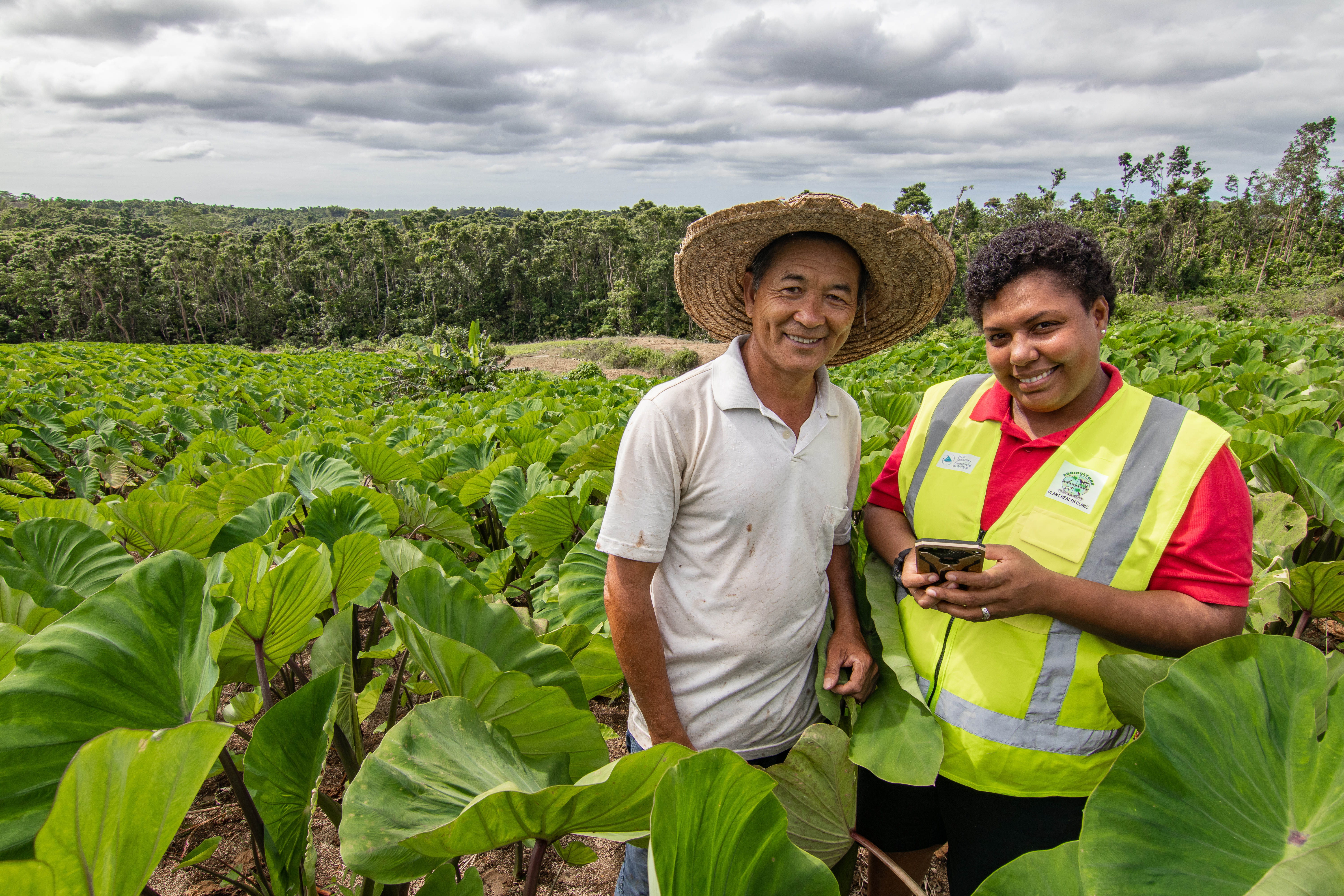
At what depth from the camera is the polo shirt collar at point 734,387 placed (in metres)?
1.36

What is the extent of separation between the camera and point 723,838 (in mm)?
723

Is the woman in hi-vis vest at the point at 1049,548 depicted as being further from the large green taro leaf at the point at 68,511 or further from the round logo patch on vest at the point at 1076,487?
the large green taro leaf at the point at 68,511

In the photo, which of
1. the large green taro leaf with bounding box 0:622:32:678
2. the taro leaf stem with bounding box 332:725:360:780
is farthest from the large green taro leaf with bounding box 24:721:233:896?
the taro leaf stem with bounding box 332:725:360:780

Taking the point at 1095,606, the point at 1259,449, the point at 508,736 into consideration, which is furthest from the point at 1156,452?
the point at 1259,449

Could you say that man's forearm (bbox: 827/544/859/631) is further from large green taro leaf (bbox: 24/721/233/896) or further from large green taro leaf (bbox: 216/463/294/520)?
large green taro leaf (bbox: 216/463/294/520)

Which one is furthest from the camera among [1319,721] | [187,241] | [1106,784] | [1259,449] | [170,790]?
[187,241]

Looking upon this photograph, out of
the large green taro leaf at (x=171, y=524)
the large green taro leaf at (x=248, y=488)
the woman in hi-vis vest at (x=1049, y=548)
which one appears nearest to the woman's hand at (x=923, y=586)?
the woman in hi-vis vest at (x=1049, y=548)

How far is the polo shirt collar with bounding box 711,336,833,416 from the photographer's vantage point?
136cm

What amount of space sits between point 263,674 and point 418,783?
611 millimetres

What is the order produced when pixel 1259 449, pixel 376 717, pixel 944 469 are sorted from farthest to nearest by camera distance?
pixel 376 717, pixel 1259 449, pixel 944 469

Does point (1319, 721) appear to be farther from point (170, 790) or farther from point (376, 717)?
point (376, 717)

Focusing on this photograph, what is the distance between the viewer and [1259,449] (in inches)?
85.8

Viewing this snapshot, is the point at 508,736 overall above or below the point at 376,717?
above

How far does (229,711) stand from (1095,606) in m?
1.62
